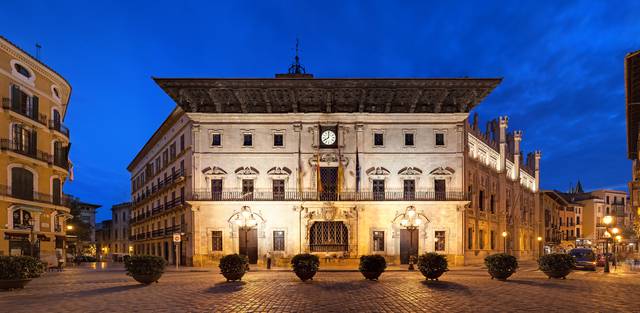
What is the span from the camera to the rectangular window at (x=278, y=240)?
40.9 metres

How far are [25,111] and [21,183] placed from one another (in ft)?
16.6

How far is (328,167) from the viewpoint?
136 ft

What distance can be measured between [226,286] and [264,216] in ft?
67.5

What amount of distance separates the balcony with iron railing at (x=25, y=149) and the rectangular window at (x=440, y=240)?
29.9 meters

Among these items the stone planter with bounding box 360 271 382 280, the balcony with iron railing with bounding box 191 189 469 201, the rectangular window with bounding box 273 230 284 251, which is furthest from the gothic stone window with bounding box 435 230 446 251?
the stone planter with bounding box 360 271 382 280

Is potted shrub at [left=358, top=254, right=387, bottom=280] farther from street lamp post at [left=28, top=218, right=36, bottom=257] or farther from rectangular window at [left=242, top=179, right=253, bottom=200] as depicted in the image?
street lamp post at [left=28, top=218, right=36, bottom=257]

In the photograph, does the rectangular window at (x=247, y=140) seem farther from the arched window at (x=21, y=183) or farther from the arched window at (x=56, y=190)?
the arched window at (x=21, y=183)

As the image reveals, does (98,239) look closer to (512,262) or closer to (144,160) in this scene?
(144,160)

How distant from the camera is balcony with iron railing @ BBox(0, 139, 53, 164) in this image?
3584cm


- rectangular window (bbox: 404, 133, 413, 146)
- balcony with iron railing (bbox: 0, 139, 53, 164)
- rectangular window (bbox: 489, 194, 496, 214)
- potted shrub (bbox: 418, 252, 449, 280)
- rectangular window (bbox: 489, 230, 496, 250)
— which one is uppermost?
rectangular window (bbox: 404, 133, 413, 146)

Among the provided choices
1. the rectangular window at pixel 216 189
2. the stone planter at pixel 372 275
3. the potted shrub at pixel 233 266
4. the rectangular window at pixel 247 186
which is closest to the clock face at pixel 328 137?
the rectangular window at pixel 247 186

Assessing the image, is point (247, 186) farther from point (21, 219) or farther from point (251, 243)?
point (21, 219)

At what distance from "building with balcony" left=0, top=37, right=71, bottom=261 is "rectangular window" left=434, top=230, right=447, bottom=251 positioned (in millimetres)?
28253

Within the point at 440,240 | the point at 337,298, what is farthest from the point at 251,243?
the point at 337,298
